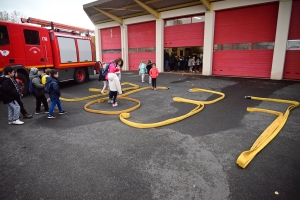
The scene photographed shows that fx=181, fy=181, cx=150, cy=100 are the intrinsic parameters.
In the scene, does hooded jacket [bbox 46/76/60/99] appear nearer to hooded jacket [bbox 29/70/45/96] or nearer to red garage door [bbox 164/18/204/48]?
hooded jacket [bbox 29/70/45/96]

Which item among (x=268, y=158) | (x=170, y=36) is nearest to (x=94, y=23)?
(x=170, y=36)

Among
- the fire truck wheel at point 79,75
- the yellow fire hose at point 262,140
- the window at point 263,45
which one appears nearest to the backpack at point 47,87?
the yellow fire hose at point 262,140

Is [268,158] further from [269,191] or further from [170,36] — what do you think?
[170,36]

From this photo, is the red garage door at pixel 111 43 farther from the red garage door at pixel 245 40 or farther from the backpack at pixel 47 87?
the backpack at pixel 47 87

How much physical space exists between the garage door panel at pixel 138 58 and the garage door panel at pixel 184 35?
1923 millimetres

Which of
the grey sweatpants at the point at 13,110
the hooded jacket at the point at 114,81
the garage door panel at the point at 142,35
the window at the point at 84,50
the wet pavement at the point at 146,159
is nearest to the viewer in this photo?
the wet pavement at the point at 146,159

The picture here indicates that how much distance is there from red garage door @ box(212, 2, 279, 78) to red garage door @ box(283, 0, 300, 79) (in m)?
0.90

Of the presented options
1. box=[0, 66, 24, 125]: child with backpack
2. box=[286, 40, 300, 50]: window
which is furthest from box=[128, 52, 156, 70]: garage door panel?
box=[0, 66, 24, 125]: child with backpack

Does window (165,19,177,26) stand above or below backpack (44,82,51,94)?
above

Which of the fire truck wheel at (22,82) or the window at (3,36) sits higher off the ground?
the window at (3,36)

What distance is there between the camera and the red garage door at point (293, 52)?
11.2 metres

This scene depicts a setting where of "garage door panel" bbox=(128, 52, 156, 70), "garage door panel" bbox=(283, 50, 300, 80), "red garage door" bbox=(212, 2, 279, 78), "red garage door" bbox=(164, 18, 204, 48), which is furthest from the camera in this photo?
"garage door panel" bbox=(128, 52, 156, 70)

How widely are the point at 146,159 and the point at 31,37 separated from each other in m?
8.59

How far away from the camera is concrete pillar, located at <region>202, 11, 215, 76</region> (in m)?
14.2
